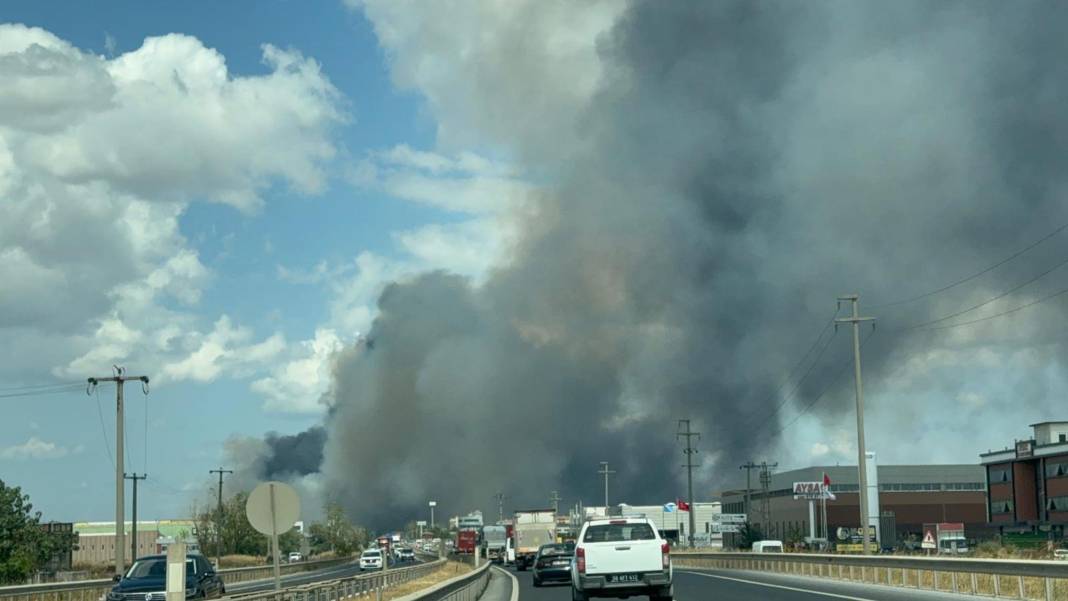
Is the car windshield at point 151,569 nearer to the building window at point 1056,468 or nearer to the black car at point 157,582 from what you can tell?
the black car at point 157,582

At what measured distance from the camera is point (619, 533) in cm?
3170

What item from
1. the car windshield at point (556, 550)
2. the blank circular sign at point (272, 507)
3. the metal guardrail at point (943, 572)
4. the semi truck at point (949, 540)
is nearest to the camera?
the blank circular sign at point (272, 507)

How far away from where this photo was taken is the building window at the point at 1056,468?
5305 inches

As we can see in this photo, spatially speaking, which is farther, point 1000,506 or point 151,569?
point 1000,506

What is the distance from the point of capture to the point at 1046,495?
457 feet

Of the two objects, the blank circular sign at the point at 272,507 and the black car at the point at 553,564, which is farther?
the black car at the point at 553,564

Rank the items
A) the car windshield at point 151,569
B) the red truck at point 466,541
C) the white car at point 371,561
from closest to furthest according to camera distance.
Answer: the car windshield at point 151,569 < the white car at point 371,561 < the red truck at point 466,541

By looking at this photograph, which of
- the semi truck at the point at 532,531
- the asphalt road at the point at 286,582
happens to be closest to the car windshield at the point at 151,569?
the asphalt road at the point at 286,582

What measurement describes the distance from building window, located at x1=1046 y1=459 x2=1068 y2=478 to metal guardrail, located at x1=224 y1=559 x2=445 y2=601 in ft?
294

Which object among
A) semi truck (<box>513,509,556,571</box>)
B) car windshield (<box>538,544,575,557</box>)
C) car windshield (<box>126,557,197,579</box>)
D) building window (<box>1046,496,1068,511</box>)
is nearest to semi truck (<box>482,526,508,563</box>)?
semi truck (<box>513,509,556,571</box>)

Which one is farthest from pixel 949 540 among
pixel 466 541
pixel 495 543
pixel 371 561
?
pixel 466 541

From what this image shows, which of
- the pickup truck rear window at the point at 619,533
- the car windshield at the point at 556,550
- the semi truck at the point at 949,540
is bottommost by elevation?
the semi truck at the point at 949,540

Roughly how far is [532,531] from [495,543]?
113 ft

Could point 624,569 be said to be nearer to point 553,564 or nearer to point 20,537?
point 553,564
